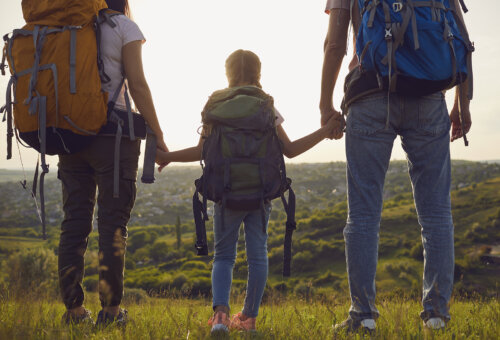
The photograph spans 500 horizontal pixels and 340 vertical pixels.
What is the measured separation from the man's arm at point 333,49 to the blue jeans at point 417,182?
27 cm

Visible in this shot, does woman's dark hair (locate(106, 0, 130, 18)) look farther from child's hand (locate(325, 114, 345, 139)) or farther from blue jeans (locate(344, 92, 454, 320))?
blue jeans (locate(344, 92, 454, 320))

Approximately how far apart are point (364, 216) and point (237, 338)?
93 cm

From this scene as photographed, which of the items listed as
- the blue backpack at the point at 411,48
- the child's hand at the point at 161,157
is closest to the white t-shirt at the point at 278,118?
the blue backpack at the point at 411,48

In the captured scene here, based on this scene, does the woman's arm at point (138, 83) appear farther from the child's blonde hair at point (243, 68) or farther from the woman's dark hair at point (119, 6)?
the child's blonde hair at point (243, 68)

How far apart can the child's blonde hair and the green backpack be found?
197 mm

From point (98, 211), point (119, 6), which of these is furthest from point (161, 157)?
point (119, 6)

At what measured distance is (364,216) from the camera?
2.12 meters

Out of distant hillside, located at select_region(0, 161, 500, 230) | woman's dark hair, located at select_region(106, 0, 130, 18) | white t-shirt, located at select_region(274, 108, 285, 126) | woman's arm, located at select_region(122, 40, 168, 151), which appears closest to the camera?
woman's arm, located at select_region(122, 40, 168, 151)


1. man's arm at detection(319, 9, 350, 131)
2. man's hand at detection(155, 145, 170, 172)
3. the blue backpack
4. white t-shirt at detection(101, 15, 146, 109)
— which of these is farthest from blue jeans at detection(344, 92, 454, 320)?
white t-shirt at detection(101, 15, 146, 109)

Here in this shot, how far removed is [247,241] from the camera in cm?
240

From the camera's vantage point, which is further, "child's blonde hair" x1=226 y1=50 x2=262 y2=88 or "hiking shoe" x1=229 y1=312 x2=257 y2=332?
"child's blonde hair" x1=226 y1=50 x2=262 y2=88

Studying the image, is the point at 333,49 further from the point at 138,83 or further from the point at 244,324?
the point at 244,324

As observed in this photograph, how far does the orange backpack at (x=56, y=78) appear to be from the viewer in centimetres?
215

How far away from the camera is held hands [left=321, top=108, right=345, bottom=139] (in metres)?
2.42
